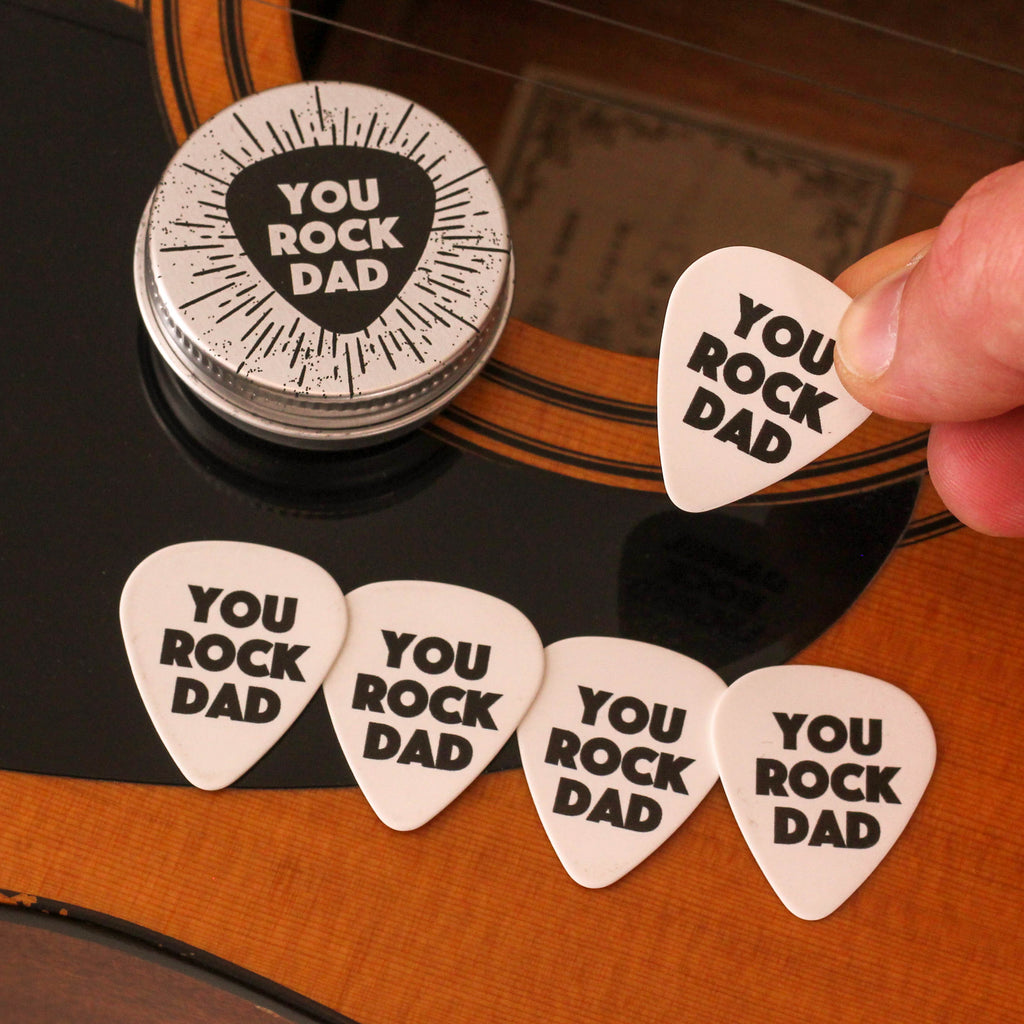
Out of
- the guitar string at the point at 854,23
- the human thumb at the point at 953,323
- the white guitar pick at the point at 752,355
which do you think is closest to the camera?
the human thumb at the point at 953,323

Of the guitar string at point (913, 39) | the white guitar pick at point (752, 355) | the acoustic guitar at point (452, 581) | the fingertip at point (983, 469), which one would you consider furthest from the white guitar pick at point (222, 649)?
the guitar string at point (913, 39)

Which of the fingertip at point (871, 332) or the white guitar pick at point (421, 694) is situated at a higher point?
the fingertip at point (871, 332)

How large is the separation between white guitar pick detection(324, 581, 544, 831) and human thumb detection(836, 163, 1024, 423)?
0.26 m

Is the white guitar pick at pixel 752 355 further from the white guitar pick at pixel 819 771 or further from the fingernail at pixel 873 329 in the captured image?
the white guitar pick at pixel 819 771

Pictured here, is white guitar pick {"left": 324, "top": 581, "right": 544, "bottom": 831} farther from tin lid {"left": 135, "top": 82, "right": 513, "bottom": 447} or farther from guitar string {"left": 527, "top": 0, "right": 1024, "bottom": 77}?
guitar string {"left": 527, "top": 0, "right": 1024, "bottom": 77}

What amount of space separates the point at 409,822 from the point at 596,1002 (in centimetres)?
16

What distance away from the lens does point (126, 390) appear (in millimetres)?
725

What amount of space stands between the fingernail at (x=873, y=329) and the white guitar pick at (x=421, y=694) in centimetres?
25

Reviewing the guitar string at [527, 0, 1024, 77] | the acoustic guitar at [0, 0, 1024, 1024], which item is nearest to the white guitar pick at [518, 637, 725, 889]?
the acoustic guitar at [0, 0, 1024, 1024]

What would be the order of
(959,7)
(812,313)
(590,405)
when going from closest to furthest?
1. (812,313)
2. (590,405)
3. (959,7)

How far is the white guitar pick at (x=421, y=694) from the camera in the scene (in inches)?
26.5

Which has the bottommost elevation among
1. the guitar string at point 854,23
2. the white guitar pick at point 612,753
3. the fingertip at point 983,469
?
the white guitar pick at point 612,753

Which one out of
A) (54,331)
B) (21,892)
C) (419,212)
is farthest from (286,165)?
(21,892)

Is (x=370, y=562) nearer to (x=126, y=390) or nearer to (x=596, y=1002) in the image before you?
(x=126, y=390)
